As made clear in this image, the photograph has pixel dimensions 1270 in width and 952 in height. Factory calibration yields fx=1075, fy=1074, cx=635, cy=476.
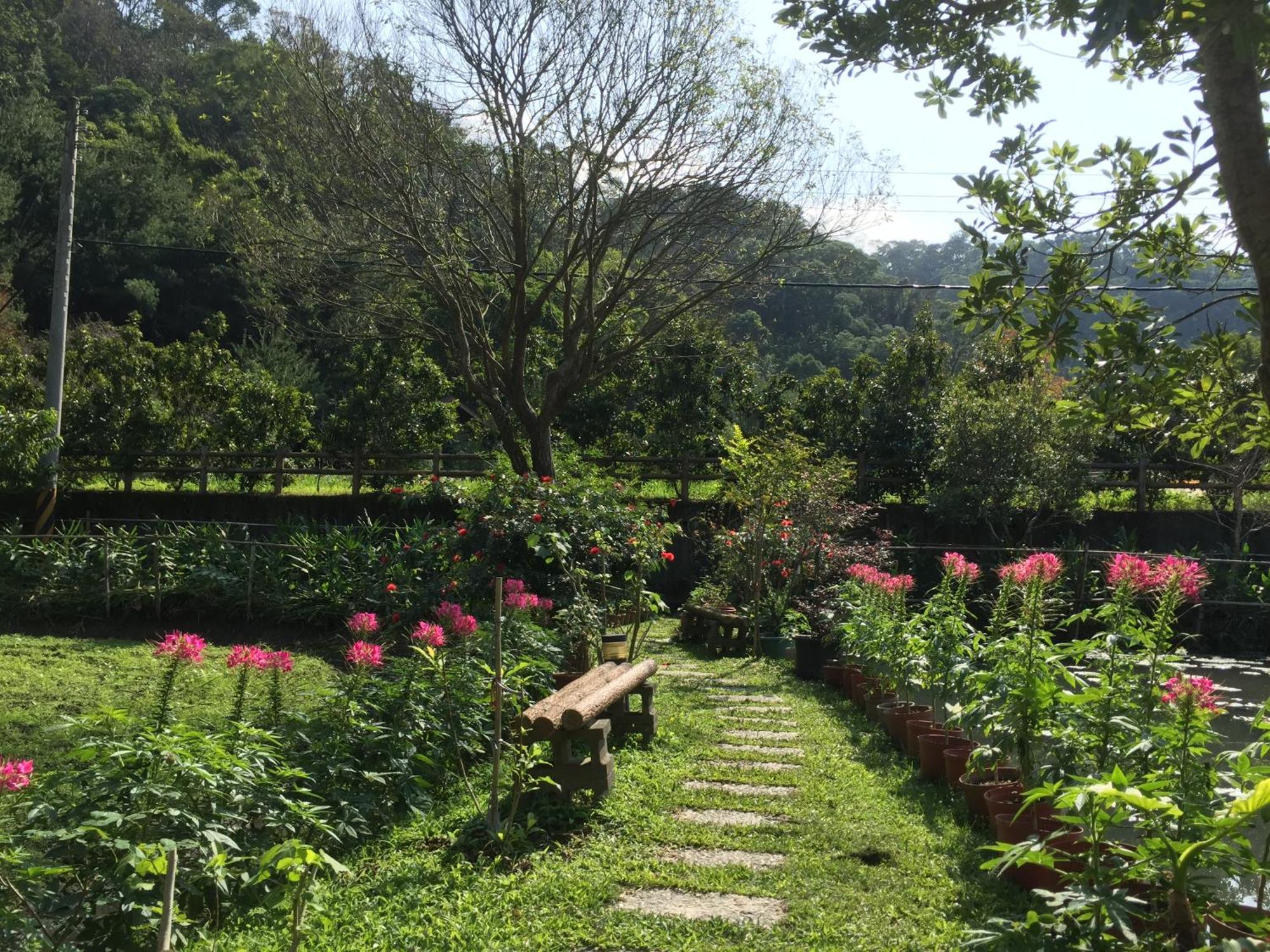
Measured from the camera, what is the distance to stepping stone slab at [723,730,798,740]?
666 centimetres

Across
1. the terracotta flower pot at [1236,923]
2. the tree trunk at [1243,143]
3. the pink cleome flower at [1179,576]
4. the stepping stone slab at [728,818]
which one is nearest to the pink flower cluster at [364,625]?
the stepping stone slab at [728,818]

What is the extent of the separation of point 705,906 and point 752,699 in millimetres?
4396

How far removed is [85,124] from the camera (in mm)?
16109

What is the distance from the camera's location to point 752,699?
8156mm

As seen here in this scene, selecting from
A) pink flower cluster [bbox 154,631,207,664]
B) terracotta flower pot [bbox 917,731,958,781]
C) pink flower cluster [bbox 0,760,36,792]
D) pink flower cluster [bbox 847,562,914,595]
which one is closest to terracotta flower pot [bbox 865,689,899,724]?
pink flower cluster [bbox 847,562,914,595]

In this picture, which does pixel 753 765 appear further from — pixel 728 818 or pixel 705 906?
pixel 705 906

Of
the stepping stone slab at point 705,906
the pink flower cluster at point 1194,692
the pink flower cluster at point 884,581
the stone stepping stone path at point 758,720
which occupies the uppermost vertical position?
the pink flower cluster at point 1194,692

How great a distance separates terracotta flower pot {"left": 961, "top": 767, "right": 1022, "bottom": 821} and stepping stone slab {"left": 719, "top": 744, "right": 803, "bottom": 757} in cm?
132

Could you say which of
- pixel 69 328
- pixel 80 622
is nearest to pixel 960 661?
pixel 80 622

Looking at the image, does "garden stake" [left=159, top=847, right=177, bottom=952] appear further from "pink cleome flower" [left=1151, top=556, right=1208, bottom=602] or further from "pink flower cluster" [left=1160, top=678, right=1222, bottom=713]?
"pink cleome flower" [left=1151, top=556, right=1208, bottom=602]

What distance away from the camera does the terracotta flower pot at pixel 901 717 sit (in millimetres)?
6410

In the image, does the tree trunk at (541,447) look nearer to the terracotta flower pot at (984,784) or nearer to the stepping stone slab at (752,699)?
the stepping stone slab at (752,699)

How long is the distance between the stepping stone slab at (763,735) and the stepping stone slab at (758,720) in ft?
0.72

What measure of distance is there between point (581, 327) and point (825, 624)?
23.0 ft
